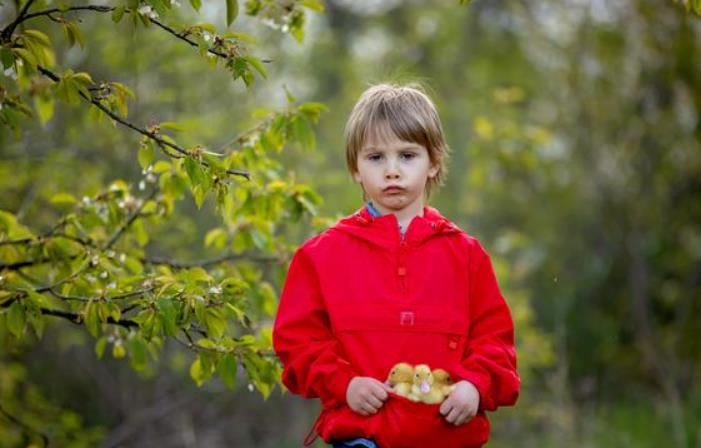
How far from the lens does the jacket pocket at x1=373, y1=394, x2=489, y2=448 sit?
100 inches

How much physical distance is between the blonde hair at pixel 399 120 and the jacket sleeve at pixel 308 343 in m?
0.34

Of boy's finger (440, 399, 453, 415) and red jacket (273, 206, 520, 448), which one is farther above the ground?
red jacket (273, 206, 520, 448)

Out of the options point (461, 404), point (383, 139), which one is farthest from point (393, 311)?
point (383, 139)

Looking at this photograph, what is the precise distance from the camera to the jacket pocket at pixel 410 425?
2549mm

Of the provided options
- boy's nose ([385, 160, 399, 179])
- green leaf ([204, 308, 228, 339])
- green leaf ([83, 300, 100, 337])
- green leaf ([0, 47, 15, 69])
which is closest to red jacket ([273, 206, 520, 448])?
boy's nose ([385, 160, 399, 179])

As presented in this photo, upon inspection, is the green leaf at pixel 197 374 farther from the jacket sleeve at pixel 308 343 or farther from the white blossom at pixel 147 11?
the white blossom at pixel 147 11

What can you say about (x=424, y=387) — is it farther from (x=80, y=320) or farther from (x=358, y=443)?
(x=80, y=320)

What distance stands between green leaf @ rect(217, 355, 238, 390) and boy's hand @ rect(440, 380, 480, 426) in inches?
33.7

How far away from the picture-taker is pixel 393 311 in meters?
2.63

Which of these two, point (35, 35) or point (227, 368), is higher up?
point (35, 35)

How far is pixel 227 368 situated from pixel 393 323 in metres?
0.77

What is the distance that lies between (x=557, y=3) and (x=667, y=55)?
5.43 ft

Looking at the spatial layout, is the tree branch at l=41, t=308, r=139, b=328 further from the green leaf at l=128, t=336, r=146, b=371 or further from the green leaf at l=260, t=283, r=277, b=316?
the green leaf at l=260, t=283, r=277, b=316

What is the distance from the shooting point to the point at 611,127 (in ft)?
25.6
